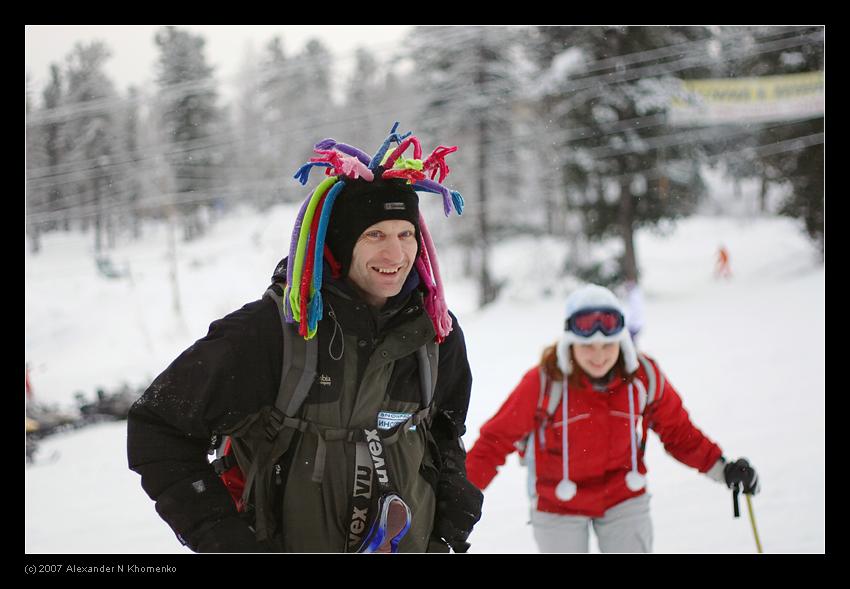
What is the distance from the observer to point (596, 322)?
3.68 meters

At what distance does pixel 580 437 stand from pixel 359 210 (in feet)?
6.22

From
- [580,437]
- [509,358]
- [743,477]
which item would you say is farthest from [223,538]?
[509,358]

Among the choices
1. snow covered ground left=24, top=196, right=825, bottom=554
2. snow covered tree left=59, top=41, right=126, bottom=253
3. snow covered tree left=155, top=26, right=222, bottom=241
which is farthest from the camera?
snow covered tree left=155, top=26, right=222, bottom=241

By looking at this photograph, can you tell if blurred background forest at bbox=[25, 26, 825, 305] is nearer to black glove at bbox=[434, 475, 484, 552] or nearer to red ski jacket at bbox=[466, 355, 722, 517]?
red ski jacket at bbox=[466, 355, 722, 517]

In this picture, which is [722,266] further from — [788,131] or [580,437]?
[580,437]

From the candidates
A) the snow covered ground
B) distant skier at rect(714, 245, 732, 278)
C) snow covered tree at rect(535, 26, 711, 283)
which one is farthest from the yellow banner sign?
distant skier at rect(714, 245, 732, 278)

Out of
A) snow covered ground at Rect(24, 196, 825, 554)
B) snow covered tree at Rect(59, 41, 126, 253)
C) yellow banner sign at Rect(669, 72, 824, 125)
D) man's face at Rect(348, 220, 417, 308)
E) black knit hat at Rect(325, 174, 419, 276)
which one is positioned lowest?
snow covered ground at Rect(24, 196, 825, 554)

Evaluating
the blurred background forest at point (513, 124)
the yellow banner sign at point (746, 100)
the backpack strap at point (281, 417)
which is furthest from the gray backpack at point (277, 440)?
the yellow banner sign at point (746, 100)

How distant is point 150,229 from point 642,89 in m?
13.3

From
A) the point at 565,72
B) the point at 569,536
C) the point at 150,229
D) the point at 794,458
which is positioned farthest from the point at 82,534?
the point at 565,72

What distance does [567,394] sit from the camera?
11.9 ft

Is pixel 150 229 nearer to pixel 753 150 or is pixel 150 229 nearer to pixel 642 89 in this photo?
pixel 642 89

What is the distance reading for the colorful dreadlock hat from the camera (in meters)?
2.17

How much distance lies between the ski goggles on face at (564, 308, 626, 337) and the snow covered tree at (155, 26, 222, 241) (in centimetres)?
1192
